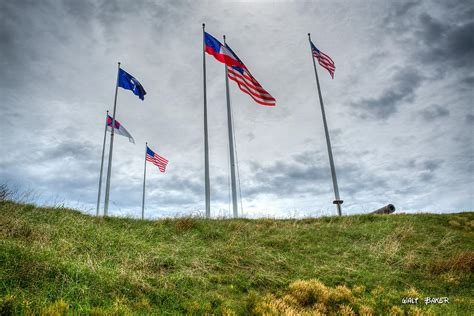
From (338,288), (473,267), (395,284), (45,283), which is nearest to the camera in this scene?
(45,283)

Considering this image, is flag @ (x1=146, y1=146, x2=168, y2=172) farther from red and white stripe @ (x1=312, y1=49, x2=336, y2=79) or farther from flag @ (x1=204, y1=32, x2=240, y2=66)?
red and white stripe @ (x1=312, y1=49, x2=336, y2=79)

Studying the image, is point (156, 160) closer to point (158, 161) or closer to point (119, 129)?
point (158, 161)

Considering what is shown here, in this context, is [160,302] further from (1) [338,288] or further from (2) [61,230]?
(2) [61,230]

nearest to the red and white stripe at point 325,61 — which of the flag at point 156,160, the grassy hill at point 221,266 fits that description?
the grassy hill at point 221,266

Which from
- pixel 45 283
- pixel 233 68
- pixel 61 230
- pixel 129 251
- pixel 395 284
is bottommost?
pixel 395 284

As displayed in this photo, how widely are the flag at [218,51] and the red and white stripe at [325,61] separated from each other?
24.2 ft

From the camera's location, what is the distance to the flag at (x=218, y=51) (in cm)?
1662

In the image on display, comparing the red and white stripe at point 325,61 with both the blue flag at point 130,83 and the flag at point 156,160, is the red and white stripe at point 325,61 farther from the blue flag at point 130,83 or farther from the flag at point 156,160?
the flag at point 156,160

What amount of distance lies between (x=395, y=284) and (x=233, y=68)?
12892 mm

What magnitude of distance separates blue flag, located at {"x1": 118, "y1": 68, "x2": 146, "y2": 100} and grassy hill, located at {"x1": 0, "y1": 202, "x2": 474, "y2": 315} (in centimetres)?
1206

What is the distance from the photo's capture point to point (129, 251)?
8.80 meters

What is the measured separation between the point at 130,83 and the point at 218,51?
346 inches

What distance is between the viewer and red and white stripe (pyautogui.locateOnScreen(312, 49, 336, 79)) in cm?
2086

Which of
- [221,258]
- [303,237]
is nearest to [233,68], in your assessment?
[303,237]
